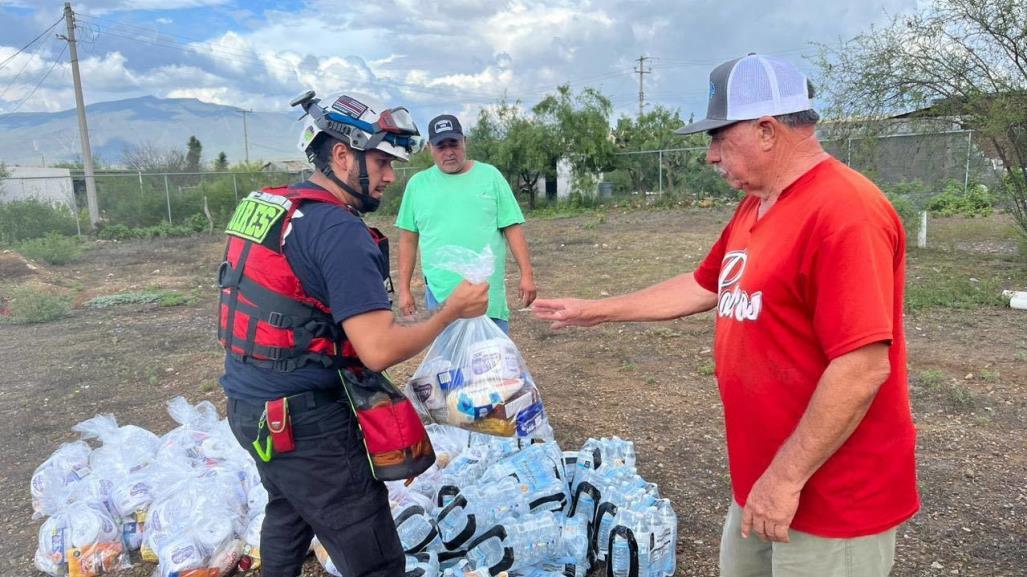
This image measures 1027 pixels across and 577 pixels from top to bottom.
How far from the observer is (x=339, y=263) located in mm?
2021

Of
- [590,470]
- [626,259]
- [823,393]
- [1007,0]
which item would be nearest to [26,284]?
[626,259]

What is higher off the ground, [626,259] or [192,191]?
[192,191]

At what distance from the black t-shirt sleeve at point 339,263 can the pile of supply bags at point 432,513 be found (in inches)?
59.3

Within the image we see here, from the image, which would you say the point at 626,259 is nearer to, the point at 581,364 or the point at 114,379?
the point at 581,364

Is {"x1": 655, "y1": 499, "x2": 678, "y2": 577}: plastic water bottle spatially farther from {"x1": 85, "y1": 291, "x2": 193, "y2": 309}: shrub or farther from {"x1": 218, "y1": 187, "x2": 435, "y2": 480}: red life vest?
{"x1": 85, "y1": 291, "x2": 193, "y2": 309}: shrub

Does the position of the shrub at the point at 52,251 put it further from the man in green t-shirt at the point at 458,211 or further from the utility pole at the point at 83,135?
the man in green t-shirt at the point at 458,211

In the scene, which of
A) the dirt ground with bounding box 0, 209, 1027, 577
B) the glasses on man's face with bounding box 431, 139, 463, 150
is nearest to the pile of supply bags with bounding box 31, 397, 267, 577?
the dirt ground with bounding box 0, 209, 1027, 577

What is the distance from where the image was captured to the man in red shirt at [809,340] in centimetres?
157

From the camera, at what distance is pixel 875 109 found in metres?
10.7

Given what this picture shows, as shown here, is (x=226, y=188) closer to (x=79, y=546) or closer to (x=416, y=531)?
(x=79, y=546)

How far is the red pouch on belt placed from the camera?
2.15 m

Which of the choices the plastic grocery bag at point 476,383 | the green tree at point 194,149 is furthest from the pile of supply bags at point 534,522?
the green tree at point 194,149

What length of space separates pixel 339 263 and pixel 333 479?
76 centimetres

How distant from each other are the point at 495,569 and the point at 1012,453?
3.49 meters
